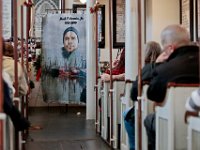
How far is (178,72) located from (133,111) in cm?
121

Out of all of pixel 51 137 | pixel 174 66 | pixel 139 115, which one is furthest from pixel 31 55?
pixel 174 66

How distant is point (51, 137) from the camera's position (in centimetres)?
605

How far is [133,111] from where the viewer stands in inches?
166

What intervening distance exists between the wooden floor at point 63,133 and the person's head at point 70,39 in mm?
1363

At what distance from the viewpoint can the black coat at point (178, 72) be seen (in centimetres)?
307

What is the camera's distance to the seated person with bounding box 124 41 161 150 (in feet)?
13.6

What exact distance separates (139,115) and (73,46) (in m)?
5.53

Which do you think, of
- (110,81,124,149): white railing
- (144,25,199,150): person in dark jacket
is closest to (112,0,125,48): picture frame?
(110,81,124,149): white railing

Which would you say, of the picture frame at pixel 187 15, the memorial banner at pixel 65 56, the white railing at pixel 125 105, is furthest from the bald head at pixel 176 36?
the memorial banner at pixel 65 56

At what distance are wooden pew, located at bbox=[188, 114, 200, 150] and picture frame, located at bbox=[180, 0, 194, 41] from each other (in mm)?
5638

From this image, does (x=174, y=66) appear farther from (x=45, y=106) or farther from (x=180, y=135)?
(x=45, y=106)

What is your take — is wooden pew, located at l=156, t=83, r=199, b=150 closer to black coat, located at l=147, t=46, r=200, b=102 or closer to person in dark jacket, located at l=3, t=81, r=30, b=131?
black coat, located at l=147, t=46, r=200, b=102

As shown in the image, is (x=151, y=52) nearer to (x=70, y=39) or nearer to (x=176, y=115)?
(x=176, y=115)

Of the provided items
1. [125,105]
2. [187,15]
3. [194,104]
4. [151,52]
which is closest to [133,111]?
[125,105]
